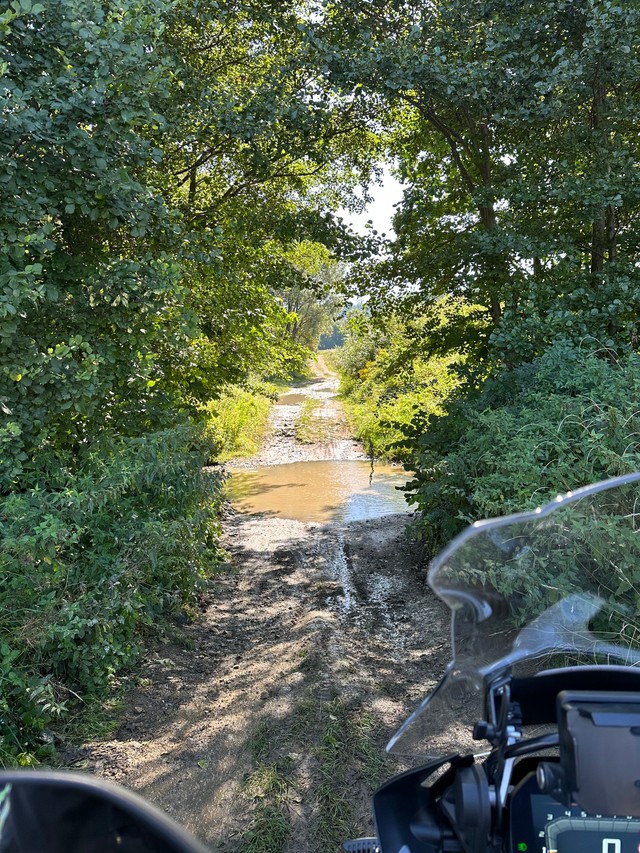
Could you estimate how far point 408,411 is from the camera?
15.5 meters

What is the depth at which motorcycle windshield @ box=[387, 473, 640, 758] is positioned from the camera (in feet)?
6.93

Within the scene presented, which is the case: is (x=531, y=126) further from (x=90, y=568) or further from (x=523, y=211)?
(x=90, y=568)

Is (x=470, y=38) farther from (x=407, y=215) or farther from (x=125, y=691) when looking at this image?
(x=125, y=691)

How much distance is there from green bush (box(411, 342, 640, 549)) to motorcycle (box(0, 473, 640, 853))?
2.22 meters

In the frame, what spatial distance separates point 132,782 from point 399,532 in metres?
7.09

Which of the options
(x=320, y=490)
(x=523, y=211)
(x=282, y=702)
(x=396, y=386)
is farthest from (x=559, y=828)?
(x=320, y=490)

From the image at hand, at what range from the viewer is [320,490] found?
14398 mm

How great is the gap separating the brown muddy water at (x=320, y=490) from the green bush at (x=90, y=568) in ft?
20.8

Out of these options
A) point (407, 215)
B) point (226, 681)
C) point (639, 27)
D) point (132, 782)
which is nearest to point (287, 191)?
point (407, 215)

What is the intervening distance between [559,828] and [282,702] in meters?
3.43

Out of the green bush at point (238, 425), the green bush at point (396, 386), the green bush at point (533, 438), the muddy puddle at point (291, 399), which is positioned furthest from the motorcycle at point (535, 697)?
the muddy puddle at point (291, 399)

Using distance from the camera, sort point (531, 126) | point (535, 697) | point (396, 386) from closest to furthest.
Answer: point (535, 697), point (531, 126), point (396, 386)

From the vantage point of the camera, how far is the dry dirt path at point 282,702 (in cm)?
368

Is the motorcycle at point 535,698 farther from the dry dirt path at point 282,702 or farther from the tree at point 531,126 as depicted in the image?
the tree at point 531,126
